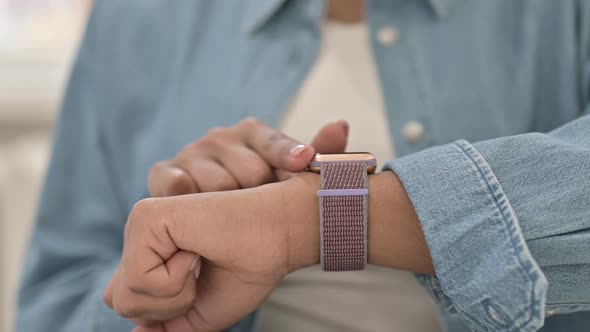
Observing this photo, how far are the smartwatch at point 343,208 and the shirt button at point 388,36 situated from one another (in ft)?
1.00

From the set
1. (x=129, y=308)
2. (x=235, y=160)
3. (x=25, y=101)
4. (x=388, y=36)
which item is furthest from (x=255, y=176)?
(x=25, y=101)

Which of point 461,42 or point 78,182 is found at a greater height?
point 461,42

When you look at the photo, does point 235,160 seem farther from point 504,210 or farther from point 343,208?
point 504,210

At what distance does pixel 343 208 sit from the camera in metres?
0.51

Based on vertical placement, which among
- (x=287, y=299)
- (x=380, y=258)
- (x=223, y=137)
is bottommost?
(x=287, y=299)

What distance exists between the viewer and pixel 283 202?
1.69ft

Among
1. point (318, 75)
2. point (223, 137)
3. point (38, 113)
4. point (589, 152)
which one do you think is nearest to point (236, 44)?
point (318, 75)

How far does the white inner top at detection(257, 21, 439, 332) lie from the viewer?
2.31 ft

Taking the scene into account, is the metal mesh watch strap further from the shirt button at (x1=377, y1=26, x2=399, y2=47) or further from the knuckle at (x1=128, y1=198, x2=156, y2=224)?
the shirt button at (x1=377, y1=26, x2=399, y2=47)

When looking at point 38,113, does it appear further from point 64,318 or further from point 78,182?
point 64,318

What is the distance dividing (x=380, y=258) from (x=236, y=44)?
41 cm

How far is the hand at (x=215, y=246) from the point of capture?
494mm

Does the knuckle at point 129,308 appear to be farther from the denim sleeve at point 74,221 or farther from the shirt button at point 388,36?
the shirt button at point 388,36

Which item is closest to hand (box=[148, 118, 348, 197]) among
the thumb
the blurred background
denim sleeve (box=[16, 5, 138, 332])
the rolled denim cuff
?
the thumb
